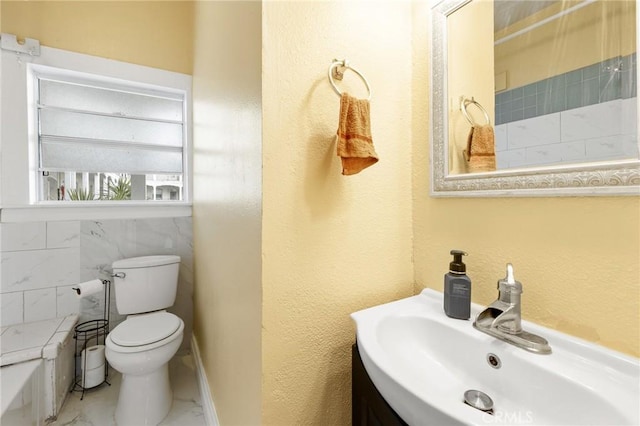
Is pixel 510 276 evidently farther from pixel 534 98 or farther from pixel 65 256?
pixel 65 256

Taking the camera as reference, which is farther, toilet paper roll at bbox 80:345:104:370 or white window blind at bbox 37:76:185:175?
white window blind at bbox 37:76:185:175

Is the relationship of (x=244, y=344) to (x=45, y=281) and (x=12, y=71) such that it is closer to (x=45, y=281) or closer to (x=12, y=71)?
(x=45, y=281)

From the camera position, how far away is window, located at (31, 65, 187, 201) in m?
1.88

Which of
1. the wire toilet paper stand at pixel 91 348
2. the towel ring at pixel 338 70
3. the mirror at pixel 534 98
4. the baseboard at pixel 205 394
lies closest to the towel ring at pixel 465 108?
the mirror at pixel 534 98

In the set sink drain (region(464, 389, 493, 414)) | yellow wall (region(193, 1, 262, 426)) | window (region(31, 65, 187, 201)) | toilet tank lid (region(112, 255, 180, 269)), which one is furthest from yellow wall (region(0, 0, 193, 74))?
sink drain (region(464, 389, 493, 414))

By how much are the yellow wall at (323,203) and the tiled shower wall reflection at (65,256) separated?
1.60 metres

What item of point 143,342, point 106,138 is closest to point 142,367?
point 143,342

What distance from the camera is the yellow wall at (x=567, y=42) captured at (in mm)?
624

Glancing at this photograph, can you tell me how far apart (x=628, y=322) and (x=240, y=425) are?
3.65 feet

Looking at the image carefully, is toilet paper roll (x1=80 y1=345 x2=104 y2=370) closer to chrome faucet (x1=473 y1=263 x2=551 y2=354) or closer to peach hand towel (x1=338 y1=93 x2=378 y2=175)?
peach hand towel (x1=338 y1=93 x2=378 y2=175)

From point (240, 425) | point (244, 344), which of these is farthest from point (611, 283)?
point (240, 425)

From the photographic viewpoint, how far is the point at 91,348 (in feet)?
5.74

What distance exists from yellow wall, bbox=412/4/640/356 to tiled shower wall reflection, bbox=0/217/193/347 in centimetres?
189

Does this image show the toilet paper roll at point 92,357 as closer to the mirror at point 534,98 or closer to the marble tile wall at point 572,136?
the mirror at point 534,98
